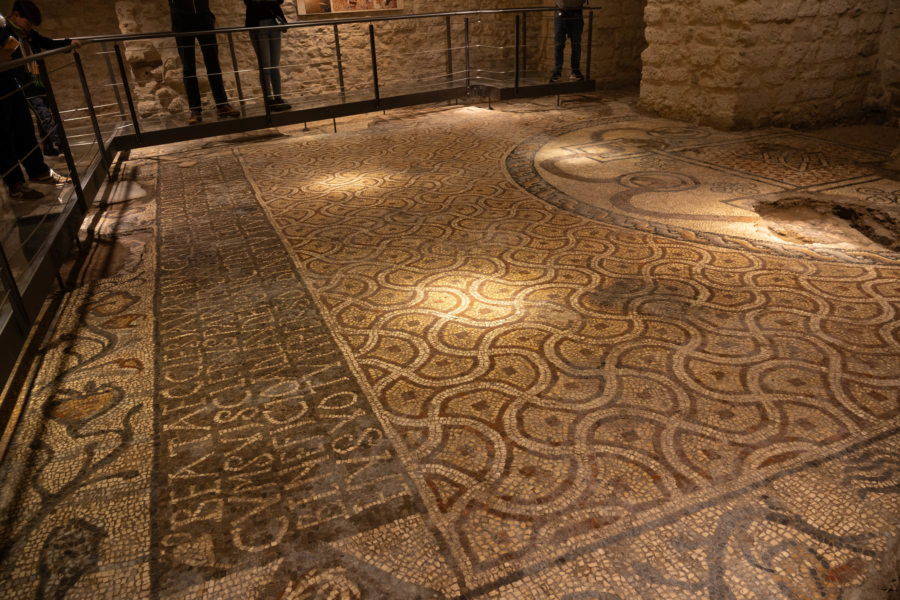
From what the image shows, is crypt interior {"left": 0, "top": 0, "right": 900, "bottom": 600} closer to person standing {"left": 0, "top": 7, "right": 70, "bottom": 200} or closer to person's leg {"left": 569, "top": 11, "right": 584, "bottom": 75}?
person standing {"left": 0, "top": 7, "right": 70, "bottom": 200}

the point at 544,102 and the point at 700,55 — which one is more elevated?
the point at 700,55

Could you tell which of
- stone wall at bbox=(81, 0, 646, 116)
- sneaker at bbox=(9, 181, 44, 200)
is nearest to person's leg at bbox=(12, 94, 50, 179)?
sneaker at bbox=(9, 181, 44, 200)

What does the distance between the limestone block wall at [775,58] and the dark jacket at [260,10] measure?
4.01 metres

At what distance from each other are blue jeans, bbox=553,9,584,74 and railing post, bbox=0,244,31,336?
643 centimetres

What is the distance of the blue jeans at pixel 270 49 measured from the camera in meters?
6.03

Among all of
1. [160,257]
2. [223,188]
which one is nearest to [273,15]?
[223,188]

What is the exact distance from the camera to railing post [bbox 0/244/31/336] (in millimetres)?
1918

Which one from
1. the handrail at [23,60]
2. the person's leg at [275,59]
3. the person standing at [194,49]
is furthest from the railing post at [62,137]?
the person's leg at [275,59]

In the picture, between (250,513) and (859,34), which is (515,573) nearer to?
(250,513)

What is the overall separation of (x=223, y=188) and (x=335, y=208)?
1.18 m

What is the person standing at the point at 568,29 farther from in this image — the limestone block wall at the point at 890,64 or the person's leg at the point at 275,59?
the person's leg at the point at 275,59

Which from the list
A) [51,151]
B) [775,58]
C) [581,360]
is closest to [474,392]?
[581,360]

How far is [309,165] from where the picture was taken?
16.3ft

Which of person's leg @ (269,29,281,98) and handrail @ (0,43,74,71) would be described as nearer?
handrail @ (0,43,74,71)
